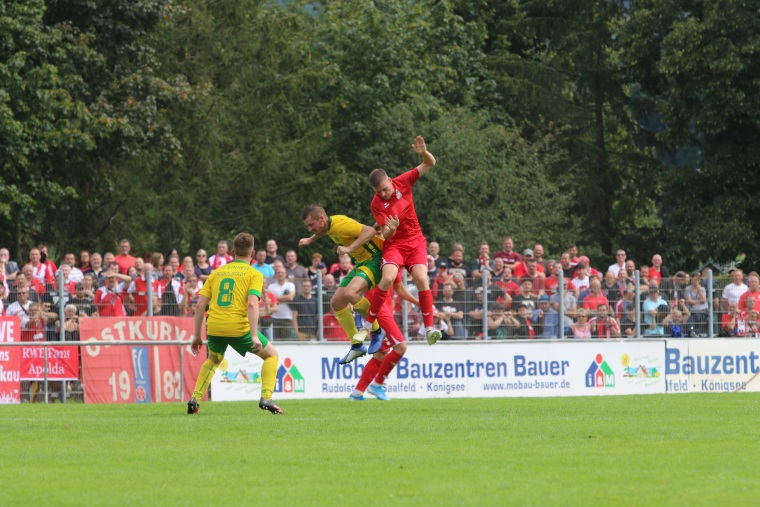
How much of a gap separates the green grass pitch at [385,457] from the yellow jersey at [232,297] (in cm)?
97

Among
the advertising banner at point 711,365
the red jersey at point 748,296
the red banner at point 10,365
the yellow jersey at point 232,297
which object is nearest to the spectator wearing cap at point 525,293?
the advertising banner at point 711,365

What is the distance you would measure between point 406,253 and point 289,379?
6488mm

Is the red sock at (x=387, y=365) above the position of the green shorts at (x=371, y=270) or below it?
below

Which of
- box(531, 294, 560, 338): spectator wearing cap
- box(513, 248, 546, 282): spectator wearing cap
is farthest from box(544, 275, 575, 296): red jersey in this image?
box(513, 248, 546, 282): spectator wearing cap

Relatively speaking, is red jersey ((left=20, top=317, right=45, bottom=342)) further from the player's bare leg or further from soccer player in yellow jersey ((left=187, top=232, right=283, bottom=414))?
soccer player in yellow jersey ((left=187, top=232, right=283, bottom=414))

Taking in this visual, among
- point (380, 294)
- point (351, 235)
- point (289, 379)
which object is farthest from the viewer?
point (289, 379)

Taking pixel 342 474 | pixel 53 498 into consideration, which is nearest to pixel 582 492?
pixel 342 474

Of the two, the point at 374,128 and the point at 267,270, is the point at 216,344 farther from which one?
the point at 374,128

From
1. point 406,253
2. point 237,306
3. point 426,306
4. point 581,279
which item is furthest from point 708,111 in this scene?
point 237,306

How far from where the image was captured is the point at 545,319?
21.9 metres

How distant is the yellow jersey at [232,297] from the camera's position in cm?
1281

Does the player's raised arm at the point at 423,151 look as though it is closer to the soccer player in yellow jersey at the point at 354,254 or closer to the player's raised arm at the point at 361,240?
the soccer player in yellow jersey at the point at 354,254

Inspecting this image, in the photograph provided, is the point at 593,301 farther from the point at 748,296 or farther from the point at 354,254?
the point at 354,254

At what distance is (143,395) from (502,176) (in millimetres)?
18073
